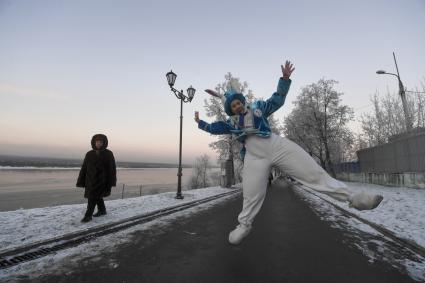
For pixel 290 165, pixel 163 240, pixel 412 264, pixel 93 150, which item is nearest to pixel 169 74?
pixel 93 150

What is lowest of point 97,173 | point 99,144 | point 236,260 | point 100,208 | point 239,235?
point 236,260

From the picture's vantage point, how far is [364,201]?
10.1 ft

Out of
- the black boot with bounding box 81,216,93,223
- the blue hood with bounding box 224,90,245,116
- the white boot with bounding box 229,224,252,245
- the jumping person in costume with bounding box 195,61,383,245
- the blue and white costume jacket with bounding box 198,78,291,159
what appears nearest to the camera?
the jumping person in costume with bounding box 195,61,383,245

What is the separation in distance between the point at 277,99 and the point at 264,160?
3.01 ft

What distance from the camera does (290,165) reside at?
3.45 meters

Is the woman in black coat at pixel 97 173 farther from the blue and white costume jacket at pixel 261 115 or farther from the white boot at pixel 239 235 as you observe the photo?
the white boot at pixel 239 235

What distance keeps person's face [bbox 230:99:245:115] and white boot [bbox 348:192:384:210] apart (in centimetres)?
179

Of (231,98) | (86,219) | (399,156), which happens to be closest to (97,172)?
(86,219)

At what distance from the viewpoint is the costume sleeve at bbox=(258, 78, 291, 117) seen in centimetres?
378

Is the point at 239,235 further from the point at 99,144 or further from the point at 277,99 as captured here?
the point at 99,144

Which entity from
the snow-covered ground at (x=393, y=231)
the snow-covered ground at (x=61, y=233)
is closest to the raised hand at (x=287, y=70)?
the snow-covered ground at (x=393, y=231)

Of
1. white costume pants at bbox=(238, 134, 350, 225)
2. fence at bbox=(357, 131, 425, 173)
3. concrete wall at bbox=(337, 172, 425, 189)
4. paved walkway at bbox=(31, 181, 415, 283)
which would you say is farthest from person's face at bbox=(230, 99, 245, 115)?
concrete wall at bbox=(337, 172, 425, 189)

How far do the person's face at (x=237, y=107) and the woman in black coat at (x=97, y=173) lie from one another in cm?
387

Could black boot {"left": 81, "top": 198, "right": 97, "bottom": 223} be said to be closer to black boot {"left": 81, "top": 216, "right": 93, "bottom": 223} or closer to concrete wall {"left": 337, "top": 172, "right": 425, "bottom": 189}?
black boot {"left": 81, "top": 216, "right": 93, "bottom": 223}
